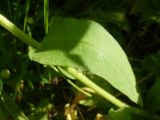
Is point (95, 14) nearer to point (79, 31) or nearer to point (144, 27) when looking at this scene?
point (144, 27)

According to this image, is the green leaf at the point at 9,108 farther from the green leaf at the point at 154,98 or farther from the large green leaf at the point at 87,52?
the green leaf at the point at 154,98

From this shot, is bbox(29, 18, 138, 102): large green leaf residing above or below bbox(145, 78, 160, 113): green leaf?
above

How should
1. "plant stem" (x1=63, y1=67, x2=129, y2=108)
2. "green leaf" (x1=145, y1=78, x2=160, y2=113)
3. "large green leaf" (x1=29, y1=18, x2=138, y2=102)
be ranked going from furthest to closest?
"green leaf" (x1=145, y1=78, x2=160, y2=113)
"plant stem" (x1=63, y1=67, x2=129, y2=108)
"large green leaf" (x1=29, y1=18, x2=138, y2=102)

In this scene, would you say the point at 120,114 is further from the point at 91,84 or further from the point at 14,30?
the point at 14,30

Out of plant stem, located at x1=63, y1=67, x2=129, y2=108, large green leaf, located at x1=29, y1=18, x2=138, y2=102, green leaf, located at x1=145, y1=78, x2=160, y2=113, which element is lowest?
green leaf, located at x1=145, y1=78, x2=160, y2=113

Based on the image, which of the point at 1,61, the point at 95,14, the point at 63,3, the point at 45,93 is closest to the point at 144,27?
the point at 95,14

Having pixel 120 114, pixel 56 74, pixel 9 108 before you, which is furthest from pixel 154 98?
pixel 9 108

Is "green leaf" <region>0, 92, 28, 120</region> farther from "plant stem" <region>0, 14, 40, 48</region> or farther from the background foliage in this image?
"plant stem" <region>0, 14, 40, 48</region>

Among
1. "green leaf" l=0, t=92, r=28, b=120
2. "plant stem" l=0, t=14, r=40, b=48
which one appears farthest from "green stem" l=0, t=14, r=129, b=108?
"green leaf" l=0, t=92, r=28, b=120
